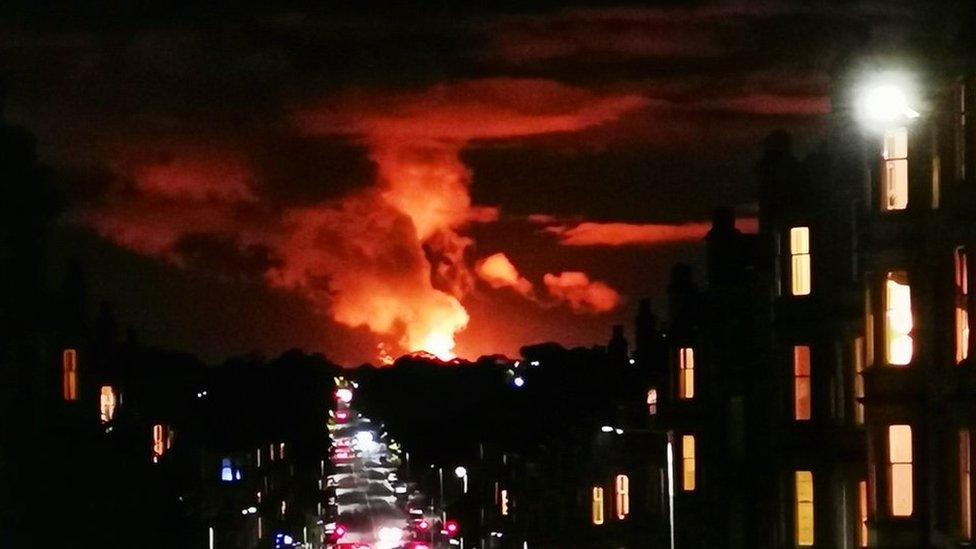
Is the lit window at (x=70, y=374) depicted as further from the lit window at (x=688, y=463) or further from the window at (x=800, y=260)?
the window at (x=800, y=260)

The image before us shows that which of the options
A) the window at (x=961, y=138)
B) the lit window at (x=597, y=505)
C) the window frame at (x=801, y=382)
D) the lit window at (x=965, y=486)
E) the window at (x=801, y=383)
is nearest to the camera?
the lit window at (x=965, y=486)

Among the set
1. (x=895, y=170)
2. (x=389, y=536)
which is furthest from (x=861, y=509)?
(x=389, y=536)

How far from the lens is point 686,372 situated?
6706 cm

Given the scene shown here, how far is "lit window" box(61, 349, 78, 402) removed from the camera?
67875mm

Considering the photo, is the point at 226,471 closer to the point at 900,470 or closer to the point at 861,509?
the point at 861,509

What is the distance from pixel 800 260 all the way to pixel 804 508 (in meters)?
6.08

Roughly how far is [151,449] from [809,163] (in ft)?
140

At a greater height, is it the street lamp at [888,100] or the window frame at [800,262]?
the street lamp at [888,100]

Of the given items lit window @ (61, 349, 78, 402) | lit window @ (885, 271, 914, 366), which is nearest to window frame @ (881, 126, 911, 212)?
lit window @ (885, 271, 914, 366)

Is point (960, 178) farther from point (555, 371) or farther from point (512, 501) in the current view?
point (555, 371)

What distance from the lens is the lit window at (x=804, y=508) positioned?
5078 centimetres

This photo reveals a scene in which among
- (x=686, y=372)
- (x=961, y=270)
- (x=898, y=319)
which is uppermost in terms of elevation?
(x=686, y=372)

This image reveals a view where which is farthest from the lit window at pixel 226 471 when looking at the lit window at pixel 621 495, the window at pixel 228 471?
the lit window at pixel 621 495

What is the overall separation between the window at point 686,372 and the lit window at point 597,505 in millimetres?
18000
